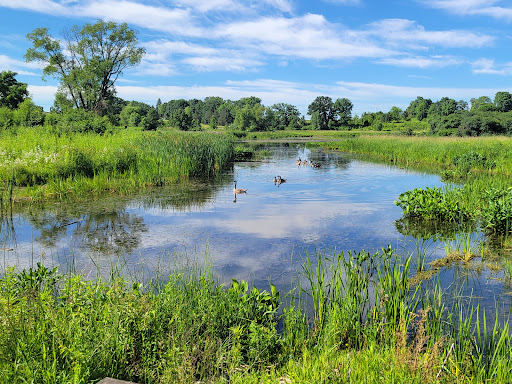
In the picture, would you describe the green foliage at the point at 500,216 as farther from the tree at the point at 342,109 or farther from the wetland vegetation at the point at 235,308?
the tree at the point at 342,109

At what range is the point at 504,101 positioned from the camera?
8312 centimetres

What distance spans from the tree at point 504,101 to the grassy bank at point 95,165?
3286 inches

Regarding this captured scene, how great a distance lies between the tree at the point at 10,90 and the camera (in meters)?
46.8

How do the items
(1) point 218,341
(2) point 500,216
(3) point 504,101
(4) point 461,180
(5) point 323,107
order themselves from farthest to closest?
(5) point 323,107 → (3) point 504,101 → (4) point 461,180 → (2) point 500,216 → (1) point 218,341

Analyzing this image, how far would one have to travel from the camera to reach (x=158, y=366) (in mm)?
3344

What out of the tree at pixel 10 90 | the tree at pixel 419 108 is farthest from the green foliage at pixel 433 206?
the tree at pixel 419 108

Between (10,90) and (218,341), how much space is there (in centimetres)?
5588

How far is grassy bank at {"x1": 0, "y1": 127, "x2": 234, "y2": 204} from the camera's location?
12.2 meters

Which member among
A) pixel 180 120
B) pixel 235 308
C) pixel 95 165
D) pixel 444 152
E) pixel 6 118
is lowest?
pixel 235 308

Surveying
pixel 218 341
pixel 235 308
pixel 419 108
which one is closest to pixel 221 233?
pixel 235 308

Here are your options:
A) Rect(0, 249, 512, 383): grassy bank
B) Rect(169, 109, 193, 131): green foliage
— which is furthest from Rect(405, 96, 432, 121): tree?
Rect(0, 249, 512, 383): grassy bank

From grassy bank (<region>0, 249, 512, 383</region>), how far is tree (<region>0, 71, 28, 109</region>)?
5224 centimetres

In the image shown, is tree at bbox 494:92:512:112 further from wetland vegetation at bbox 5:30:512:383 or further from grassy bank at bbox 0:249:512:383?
grassy bank at bbox 0:249:512:383

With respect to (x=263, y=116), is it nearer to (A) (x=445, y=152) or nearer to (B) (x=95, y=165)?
(A) (x=445, y=152)
